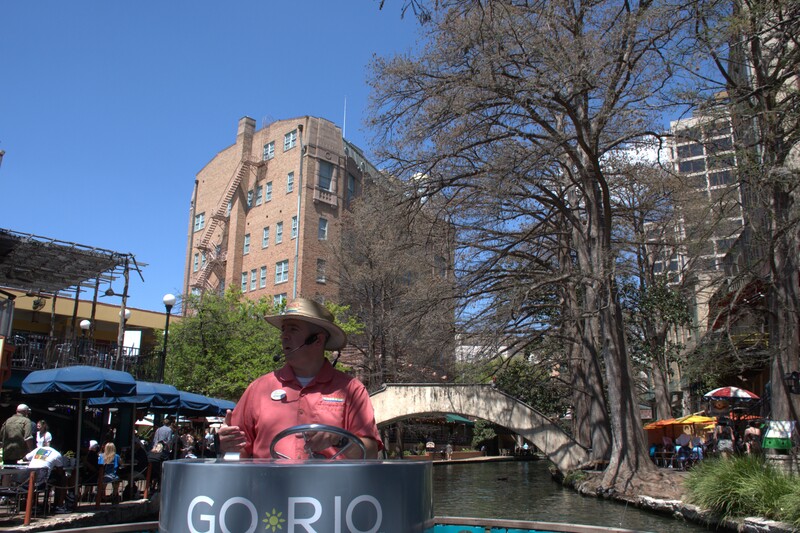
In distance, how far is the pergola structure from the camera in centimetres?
1950

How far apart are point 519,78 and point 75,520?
12.9 m

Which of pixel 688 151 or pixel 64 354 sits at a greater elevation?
pixel 688 151

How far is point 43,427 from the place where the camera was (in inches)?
572

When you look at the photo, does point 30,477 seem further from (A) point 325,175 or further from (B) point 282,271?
(A) point 325,175

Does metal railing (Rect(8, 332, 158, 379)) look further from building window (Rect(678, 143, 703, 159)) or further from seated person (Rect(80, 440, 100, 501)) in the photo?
building window (Rect(678, 143, 703, 159))

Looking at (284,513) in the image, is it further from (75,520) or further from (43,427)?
(43,427)

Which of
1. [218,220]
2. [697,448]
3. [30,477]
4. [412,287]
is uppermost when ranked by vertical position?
[218,220]

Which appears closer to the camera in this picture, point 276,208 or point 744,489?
point 744,489

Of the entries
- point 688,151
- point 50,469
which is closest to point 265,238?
point 688,151

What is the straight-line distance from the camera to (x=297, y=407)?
12.1 ft

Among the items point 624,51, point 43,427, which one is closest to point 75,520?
point 43,427

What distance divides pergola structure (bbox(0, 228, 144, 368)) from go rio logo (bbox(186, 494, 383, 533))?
19.5m

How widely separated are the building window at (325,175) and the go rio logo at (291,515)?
42836 mm

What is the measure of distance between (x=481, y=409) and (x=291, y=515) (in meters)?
24.4
